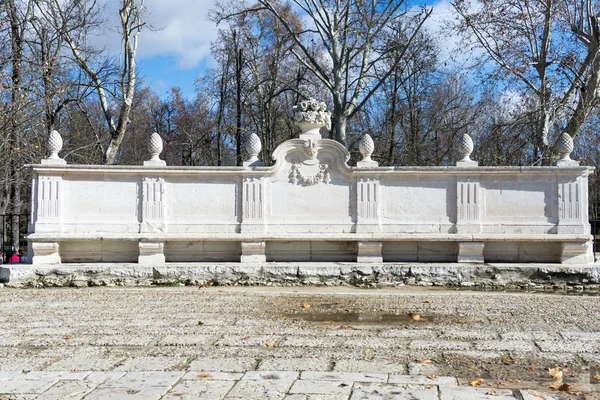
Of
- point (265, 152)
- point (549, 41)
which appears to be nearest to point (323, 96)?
point (265, 152)

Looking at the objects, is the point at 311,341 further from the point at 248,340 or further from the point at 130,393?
the point at 130,393

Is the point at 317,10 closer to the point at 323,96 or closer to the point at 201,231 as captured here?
the point at 323,96

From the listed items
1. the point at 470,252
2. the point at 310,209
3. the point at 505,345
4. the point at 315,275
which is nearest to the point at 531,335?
the point at 505,345

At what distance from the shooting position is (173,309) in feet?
31.0

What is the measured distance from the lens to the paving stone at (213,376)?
561cm

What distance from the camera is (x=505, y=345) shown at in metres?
6.91

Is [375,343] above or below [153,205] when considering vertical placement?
below

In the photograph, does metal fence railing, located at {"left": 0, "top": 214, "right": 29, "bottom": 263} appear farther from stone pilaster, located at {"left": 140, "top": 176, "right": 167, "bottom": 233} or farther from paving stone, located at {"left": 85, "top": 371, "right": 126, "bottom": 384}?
paving stone, located at {"left": 85, "top": 371, "right": 126, "bottom": 384}

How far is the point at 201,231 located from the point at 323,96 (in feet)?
72.4

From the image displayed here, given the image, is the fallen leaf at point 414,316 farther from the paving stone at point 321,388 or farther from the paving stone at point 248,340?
the paving stone at point 321,388

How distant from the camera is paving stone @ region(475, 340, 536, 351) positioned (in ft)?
22.2

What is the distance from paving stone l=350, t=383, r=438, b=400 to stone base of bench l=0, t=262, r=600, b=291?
6.86 meters

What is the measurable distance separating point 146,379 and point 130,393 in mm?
404

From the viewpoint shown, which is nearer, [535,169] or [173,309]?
[173,309]
